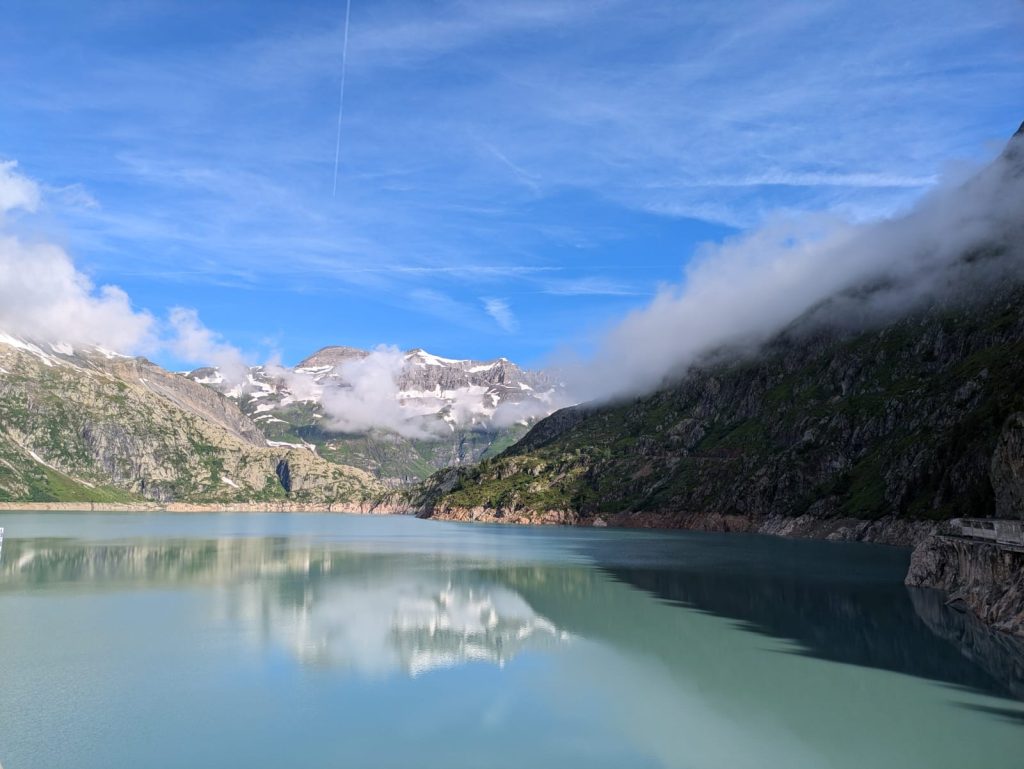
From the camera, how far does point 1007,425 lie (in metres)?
84.8

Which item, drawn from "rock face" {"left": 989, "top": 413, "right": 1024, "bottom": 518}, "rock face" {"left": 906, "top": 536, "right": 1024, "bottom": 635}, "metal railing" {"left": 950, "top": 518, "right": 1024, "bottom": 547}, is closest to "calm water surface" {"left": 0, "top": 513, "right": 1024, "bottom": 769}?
"rock face" {"left": 906, "top": 536, "right": 1024, "bottom": 635}

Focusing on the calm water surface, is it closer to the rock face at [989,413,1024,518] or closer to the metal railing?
the metal railing

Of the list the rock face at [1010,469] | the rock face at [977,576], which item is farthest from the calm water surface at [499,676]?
the rock face at [1010,469]

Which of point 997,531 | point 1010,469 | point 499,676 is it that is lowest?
point 499,676

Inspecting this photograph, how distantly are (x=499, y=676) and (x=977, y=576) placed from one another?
46.5 meters

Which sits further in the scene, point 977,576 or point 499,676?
point 977,576

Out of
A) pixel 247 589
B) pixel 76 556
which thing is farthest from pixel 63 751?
pixel 76 556

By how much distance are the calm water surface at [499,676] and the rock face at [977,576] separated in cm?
230

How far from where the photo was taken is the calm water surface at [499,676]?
3120 centimetres

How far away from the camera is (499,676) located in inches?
→ 1727

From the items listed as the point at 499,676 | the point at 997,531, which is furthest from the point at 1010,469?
the point at 499,676

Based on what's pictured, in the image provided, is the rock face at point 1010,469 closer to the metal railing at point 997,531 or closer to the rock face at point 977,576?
the rock face at point 977,576

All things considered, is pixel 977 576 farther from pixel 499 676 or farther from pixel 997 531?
pixel 499 676

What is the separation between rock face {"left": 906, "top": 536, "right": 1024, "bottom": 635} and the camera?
55088 millimetres
